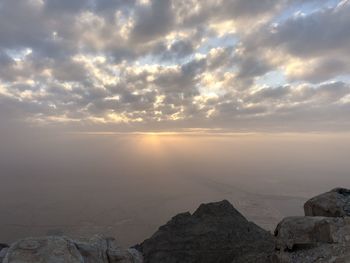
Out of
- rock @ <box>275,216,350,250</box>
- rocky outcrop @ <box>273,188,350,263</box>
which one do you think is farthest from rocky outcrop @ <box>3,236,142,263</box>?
rock @ <box>275,216,350,250</box>

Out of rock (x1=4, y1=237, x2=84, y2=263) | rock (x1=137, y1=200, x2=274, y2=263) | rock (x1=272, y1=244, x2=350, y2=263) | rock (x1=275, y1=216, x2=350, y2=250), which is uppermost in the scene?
rock (x1=4, y1=237, x2=84, y2=263)

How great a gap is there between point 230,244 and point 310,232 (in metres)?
22.7

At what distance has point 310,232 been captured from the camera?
19.7 meters

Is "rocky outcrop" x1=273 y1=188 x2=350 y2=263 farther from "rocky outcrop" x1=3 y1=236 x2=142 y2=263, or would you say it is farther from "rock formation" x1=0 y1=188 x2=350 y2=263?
"rocky outcrop" x1=3 y1=236 x2=142 y2=263

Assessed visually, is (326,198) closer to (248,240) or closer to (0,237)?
(248,240)

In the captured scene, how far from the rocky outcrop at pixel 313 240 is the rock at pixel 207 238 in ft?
54.7

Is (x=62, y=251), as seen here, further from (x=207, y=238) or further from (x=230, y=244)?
(x=207, y=238)

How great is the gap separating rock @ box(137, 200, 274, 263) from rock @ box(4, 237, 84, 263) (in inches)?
945

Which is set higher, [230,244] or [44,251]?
[44,251]

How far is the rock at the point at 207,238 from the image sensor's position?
3925 cm

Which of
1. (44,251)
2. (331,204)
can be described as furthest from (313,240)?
(44,251)

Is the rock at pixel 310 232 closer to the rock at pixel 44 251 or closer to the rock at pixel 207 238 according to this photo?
the rock at pixel 44 251

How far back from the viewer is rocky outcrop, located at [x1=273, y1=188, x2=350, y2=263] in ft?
58.4

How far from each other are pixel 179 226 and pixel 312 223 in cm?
3198
